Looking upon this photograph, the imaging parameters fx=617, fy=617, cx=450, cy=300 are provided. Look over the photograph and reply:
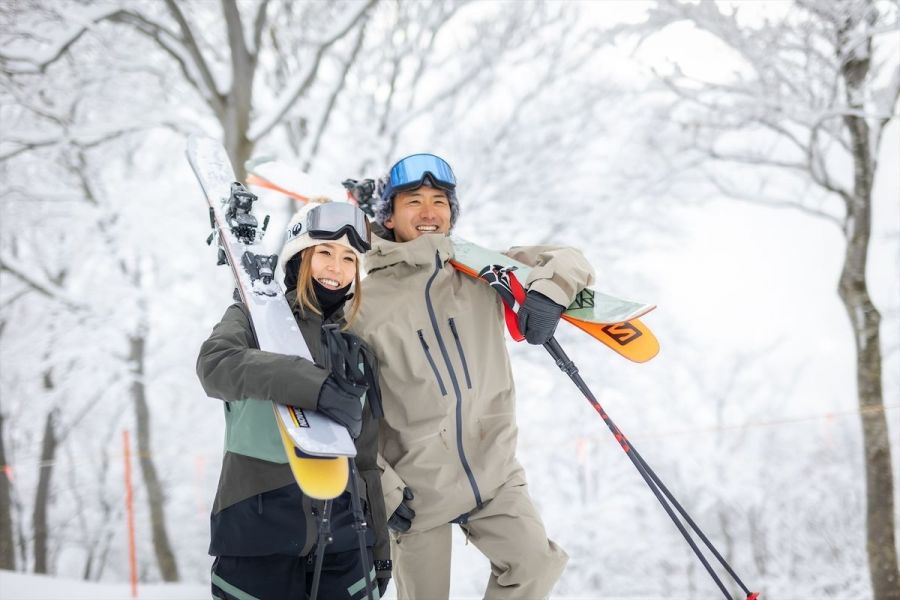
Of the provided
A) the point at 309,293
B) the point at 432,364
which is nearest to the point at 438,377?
the point at 432,364

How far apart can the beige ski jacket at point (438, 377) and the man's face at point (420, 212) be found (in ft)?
0.45

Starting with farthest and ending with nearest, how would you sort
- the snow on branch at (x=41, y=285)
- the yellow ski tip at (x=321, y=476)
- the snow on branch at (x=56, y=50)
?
the snow on branch at (x=41, y=285), the snow on branch at (x=56, y=50), the yellow ski tip at (x=321, y=476)

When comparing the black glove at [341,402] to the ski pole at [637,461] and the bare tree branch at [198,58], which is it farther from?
the bare tree branch at [198,58]

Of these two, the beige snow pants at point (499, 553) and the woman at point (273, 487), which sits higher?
the woman at point (273, 487)

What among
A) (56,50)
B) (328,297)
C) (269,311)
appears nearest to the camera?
(269,311)

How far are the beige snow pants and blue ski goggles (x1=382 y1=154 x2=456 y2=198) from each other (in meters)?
1.04

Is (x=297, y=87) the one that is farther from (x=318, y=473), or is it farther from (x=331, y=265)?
(x=318, y=473)

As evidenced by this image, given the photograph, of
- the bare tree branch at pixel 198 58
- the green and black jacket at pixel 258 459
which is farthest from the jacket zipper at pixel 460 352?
the bare tree branch at pixel 198 58

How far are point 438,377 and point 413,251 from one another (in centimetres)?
42

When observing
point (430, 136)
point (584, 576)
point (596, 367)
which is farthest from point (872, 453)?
point (584, 576)

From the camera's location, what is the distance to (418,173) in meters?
2.11

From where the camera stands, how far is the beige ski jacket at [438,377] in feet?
6.12

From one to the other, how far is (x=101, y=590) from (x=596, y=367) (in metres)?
5.59

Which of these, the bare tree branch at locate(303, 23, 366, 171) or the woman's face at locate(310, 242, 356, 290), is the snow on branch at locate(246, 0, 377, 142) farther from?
the woman's face at locate(310, 242, 356, 290)
